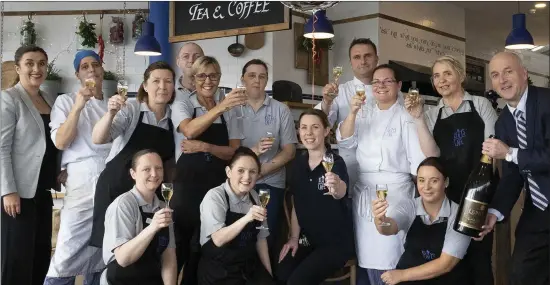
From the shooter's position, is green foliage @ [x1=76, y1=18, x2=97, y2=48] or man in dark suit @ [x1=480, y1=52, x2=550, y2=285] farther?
green foliage @ [x1=76, y1=18, x2=97, y2=48]

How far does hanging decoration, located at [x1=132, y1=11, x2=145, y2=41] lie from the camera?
→ 8.09m

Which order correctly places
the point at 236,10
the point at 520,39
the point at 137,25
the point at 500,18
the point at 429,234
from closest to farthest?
the point at 429,234, the point at 236,10, the point at 520,39, the point at 137,25, the point at 500,18

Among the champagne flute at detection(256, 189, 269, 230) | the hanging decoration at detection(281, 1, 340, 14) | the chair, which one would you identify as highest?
the hanging decoration at detection(281, 1, 340, 14)

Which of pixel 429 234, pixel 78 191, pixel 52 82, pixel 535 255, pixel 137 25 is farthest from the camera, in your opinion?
pixel 137 25

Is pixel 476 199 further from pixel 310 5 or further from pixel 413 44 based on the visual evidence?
pixel 413 44

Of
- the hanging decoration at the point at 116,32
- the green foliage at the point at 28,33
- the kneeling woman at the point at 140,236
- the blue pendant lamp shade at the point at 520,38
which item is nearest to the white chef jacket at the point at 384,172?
the kneeling woman at the point at 140,236

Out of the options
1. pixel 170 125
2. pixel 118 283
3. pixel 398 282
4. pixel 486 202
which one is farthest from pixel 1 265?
pixel 486 202

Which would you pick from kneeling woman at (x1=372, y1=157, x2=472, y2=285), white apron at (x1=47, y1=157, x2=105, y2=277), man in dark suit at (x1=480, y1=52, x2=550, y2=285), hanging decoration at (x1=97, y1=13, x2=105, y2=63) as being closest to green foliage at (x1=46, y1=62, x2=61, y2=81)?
hanging decoration at (x1=97, y1=13, x2=105, y2=63)

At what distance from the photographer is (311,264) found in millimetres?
3326

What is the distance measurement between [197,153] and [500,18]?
25.5 feet

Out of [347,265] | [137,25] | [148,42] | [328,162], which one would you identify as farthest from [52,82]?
[328,162]

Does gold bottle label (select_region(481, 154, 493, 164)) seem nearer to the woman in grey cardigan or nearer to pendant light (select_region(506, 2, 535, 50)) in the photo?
the woman in grey cardigan

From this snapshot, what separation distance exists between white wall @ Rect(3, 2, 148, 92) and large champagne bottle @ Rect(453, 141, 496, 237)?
5.92m

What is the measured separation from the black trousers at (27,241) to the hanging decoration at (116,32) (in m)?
4.91
